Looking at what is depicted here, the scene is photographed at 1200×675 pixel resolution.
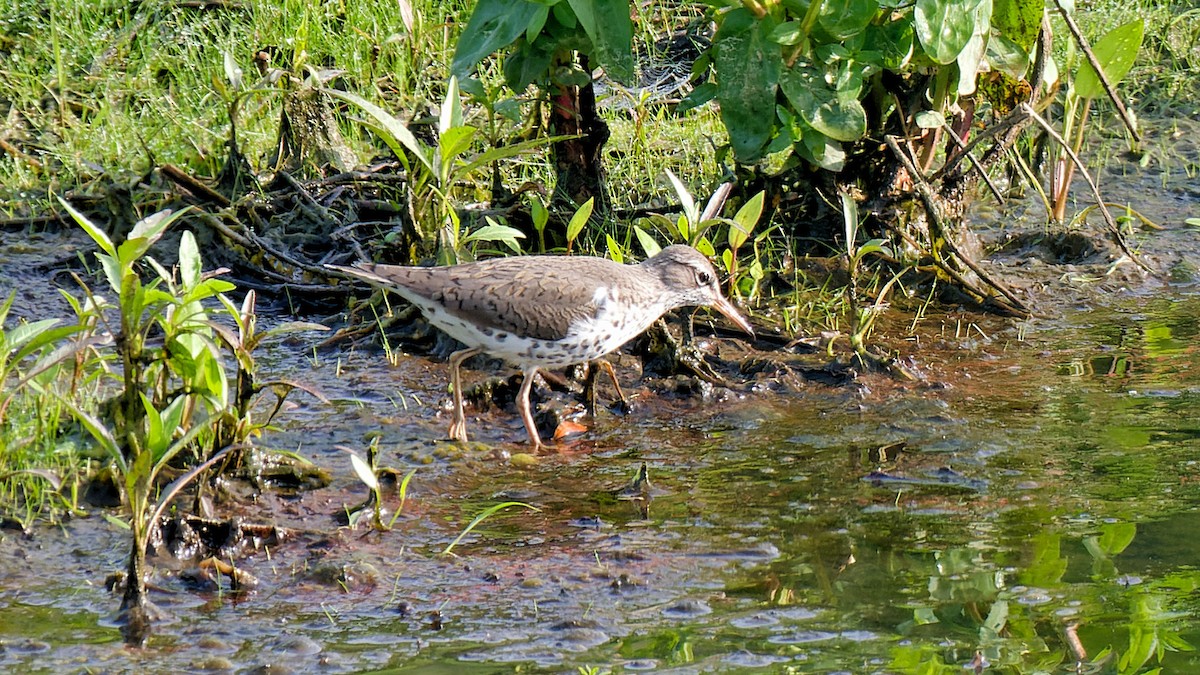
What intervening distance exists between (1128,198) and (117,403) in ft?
20.1

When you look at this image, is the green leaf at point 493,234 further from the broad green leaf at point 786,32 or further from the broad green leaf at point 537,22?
the broad green leaf at point 786,32

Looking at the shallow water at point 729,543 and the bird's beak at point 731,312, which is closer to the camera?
the shallow water at point 729,543

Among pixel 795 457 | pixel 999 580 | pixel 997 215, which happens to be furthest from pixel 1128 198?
pixel 999 580

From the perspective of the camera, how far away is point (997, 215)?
8.12 m

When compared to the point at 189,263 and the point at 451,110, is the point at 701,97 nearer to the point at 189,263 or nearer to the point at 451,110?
the point at 451,110

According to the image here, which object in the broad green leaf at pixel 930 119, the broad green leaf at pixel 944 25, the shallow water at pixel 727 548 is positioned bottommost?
the shallow water at pixel 727 548

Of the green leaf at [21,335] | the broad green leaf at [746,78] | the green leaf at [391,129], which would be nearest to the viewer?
the green leaf at [21,335]

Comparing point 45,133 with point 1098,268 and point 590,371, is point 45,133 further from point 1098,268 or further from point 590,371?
point 1098,268

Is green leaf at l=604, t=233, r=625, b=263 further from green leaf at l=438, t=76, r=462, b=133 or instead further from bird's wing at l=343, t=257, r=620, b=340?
green leaf at l=438, t=76, r=462, b=133

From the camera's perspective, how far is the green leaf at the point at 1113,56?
7219 mm

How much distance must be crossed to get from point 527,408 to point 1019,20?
2917 mm

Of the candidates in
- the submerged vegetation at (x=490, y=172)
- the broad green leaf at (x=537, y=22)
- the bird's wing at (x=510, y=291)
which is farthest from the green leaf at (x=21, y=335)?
the broad green leaf at (x=537, y=22)

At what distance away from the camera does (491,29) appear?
616 cm

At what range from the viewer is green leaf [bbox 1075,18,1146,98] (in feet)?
23.7
